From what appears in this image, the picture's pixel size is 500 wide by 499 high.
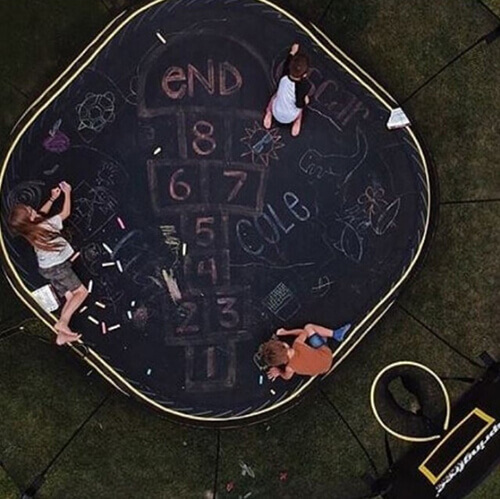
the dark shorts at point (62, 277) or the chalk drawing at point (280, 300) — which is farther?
the chalk drawing at point (280, 300)

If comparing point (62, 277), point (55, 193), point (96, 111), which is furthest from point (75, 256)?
point (96, 111)

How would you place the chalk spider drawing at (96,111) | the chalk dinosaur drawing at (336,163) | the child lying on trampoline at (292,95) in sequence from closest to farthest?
the child lying on trampoline at (292,95) < the chalk spider drawing at (96,111) < the chalk dinosaur drawing at (336,163)

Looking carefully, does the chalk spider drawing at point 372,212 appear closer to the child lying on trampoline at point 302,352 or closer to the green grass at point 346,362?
the green grass at point 346,362

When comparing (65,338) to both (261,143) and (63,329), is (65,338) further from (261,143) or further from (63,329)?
(261,143)

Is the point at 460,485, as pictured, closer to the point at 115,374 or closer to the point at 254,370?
the point at 254,370

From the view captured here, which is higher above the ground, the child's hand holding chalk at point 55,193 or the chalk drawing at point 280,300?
the chalk drawing at point 280,300

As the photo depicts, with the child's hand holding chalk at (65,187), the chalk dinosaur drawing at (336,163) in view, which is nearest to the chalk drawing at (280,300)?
the chalk dinosaur drawing at (336,163)
